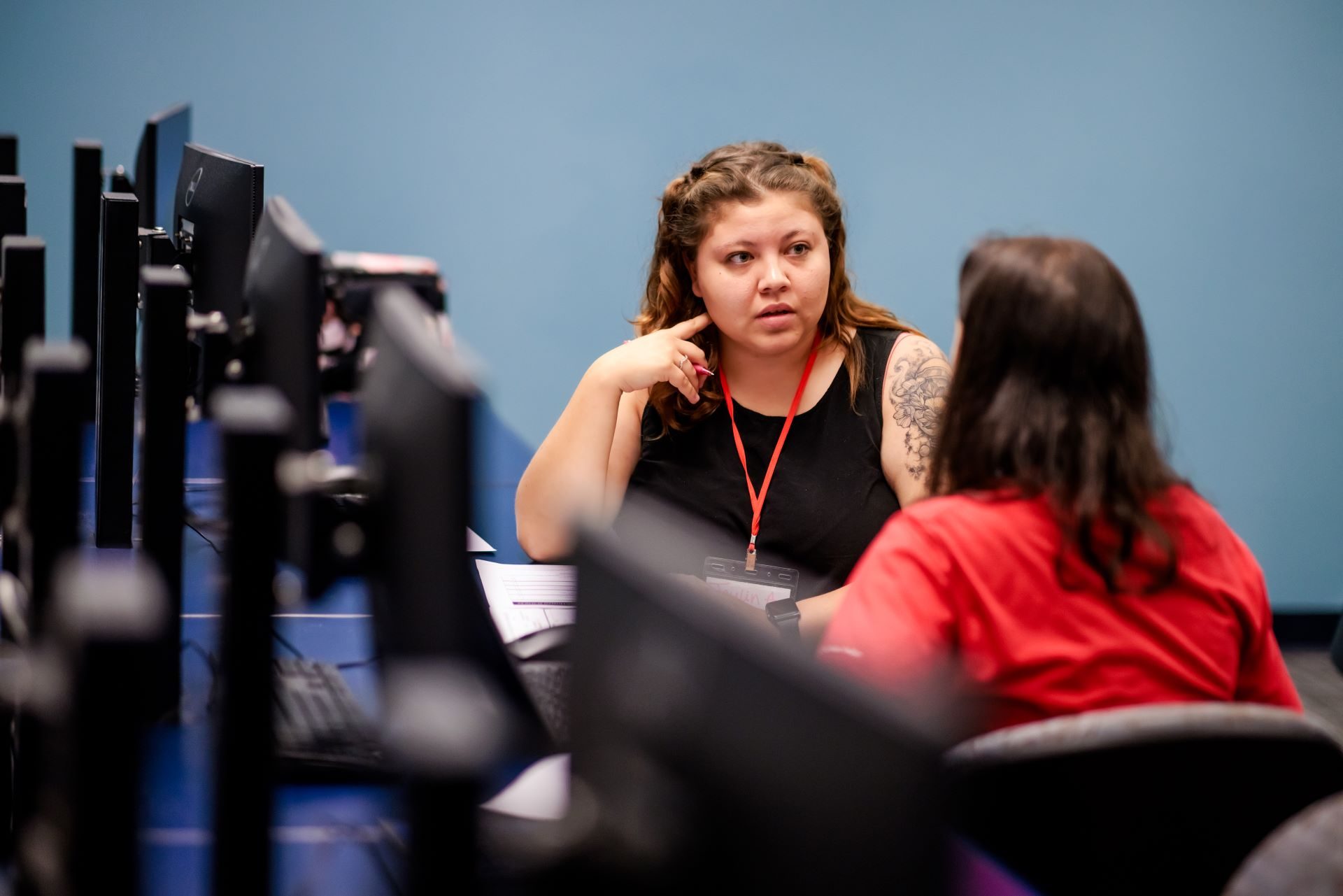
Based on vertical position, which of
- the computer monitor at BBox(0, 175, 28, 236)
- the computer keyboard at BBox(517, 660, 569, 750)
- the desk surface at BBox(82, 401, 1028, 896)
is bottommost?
the desk surface at BBox(82, 401, 1028, 896)

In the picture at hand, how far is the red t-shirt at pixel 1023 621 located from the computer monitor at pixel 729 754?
0.46 m

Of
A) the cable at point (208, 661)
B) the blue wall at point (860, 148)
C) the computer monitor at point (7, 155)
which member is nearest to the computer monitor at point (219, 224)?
the computer monitor at point (7, 155)

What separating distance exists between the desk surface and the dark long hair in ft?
1.04

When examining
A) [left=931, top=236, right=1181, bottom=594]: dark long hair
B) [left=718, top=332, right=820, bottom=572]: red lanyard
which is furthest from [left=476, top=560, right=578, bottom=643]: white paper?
[left=931, top=236, right=1181, bottom=594]: dark long hair

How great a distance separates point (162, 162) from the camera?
2049mm

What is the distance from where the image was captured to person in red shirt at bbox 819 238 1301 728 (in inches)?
42.3

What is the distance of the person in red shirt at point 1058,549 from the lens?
3.52 feet

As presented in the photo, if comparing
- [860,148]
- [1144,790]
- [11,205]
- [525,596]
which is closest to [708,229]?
[525,596]

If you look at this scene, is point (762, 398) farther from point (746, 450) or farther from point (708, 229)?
point (708, 229)

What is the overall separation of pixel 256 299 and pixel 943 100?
2749 millimetres

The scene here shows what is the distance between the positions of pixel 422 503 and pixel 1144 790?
601mm

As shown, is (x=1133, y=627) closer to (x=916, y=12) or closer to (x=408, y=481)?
(x=408, y=481)

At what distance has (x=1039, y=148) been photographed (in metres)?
3.58

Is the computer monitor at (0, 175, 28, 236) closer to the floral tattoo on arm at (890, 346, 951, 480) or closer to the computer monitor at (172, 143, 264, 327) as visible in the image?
the computer monitor at (172, 143, 264, 327)
